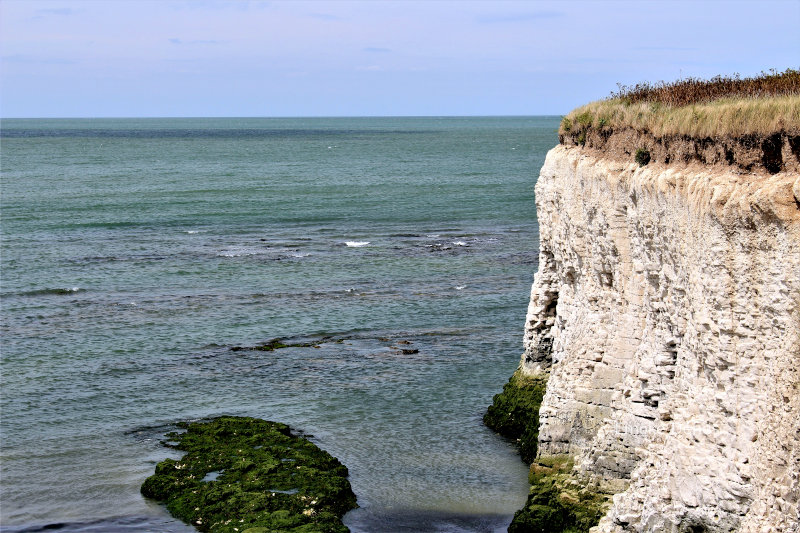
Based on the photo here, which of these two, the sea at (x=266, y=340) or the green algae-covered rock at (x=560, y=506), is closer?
the green algae-covered rock at (x=560, y=506)

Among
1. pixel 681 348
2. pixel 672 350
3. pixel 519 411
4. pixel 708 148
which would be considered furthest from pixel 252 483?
pixel 708 148

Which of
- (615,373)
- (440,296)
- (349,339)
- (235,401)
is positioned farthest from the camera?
(440,296)

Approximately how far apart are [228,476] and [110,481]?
3163mm

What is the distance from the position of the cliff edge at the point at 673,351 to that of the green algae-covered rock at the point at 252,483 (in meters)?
4.65

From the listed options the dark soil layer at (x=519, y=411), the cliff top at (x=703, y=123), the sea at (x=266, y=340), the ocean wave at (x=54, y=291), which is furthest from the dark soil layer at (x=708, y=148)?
the ocean wave at (x=54, y=291)

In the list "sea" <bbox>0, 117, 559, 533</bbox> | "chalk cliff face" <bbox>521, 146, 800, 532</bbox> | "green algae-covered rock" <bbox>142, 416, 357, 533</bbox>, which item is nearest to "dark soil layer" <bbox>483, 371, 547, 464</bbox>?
"sea" <bbox>0, 117, 559, 533</bbox>

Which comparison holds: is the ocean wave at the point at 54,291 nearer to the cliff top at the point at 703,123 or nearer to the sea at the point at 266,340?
the sea at the point at 266,340

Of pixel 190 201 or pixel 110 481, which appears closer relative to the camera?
pixel 110 481

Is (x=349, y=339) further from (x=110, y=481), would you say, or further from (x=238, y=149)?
(x=238, y=149)

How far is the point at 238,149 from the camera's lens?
171250 millimetres

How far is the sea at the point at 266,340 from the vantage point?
81.3 feet

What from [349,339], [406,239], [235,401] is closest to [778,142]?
[235,401]

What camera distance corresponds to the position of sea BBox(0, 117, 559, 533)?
81.3 feet

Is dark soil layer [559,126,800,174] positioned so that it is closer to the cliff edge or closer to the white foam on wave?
the cliff edge
